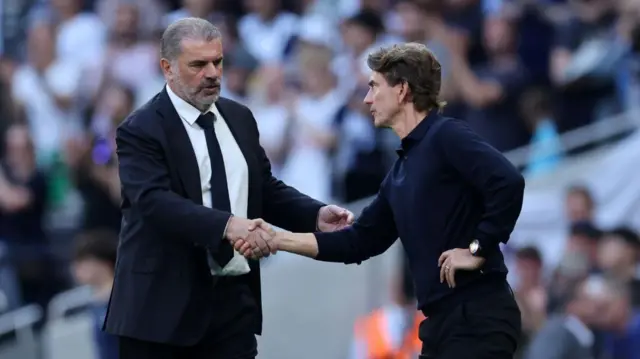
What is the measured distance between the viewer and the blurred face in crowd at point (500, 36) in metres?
12.0

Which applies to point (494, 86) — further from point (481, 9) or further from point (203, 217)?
point (203, 217)

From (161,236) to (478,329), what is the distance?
1.32 metres

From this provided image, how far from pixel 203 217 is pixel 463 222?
1.03 m

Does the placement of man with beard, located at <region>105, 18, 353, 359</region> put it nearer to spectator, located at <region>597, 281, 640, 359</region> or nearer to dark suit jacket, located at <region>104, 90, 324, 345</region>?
dark suit jacket, located at <region>104, 90, 324, 345</region>

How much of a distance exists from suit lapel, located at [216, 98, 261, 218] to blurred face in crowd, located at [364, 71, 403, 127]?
56 centimetres

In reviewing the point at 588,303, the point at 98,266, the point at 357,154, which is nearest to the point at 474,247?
the point at 588,303

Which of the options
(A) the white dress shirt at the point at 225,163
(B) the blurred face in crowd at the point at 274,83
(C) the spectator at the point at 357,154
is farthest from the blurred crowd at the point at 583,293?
(A) the white dress shirt at the point at 225,163

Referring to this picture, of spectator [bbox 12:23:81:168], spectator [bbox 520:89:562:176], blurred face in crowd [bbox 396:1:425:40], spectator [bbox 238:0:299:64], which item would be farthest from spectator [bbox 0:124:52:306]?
spectator [bbox 520:89:562:176]

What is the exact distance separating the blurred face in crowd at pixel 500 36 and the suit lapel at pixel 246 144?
18.5 ft

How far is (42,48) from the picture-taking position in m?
14.2

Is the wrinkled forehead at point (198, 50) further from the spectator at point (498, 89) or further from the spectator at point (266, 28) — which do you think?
the spectator at point (266, 28)

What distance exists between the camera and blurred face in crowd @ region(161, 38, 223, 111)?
631cm

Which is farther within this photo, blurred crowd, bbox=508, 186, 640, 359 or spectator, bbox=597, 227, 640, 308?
spectator, bbox=597, 227, 640, 308

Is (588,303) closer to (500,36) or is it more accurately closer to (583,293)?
(583,293)
